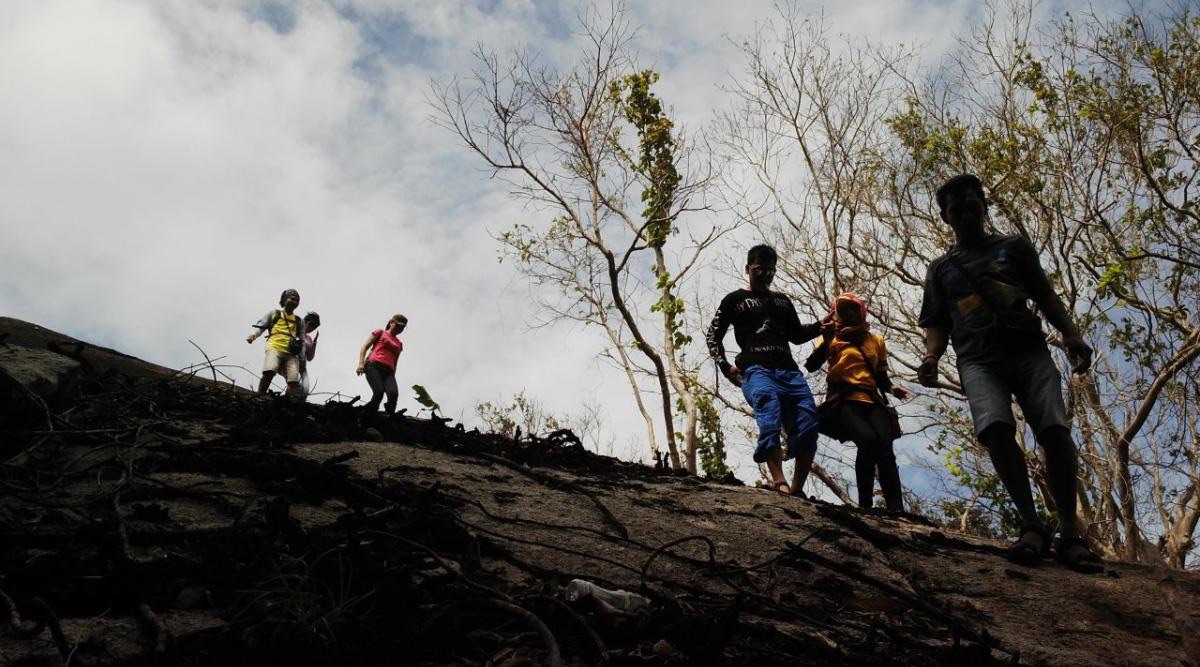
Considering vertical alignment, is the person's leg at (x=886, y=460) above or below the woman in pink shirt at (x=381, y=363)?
below

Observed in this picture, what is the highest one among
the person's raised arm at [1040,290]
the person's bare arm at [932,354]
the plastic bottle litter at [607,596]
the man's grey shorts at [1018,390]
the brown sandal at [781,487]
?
the person's raised arm at [1040,290]

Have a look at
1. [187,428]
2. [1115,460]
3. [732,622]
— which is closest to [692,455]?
[1115,460]

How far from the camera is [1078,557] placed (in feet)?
10.8

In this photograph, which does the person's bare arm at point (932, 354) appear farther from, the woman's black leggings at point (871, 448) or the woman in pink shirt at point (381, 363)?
the woman in pink shirt at point (381, 363)

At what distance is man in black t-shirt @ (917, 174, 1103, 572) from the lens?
3412 mm

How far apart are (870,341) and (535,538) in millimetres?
3115

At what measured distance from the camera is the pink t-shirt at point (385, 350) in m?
9.59

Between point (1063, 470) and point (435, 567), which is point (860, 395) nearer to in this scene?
point (1063, 470)

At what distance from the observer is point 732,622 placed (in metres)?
2.00

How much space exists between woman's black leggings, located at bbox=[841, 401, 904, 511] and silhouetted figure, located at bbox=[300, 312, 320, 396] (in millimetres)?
6300

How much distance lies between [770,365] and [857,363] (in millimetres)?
516

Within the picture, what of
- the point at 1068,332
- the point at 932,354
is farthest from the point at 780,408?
the point at 1068,332

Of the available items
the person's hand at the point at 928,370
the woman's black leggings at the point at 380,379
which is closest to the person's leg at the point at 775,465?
the person's hand at the point at 928,370

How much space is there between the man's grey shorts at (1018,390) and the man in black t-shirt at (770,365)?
4.45ft
